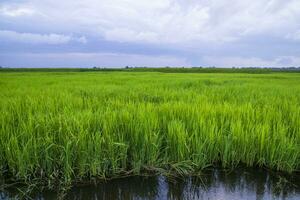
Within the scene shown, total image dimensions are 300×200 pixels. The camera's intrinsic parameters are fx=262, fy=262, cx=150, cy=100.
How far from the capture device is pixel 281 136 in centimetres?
303

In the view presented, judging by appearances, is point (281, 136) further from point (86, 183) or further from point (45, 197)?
point (45, 197)

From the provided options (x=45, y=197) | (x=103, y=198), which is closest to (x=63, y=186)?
(x=45, y=197)

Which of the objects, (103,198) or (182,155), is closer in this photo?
(103,198)

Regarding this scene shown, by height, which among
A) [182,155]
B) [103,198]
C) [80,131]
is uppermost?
[80,131]

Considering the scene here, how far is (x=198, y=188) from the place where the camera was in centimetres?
256

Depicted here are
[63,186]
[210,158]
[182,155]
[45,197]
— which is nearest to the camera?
[45,197]

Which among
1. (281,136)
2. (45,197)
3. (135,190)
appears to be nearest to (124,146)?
(135,190)

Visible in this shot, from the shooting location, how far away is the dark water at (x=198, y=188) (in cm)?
242

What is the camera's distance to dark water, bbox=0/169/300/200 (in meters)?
2.42

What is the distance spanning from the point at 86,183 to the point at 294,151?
2.26 m

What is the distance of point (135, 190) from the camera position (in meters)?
2.54

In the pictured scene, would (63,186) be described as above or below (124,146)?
below

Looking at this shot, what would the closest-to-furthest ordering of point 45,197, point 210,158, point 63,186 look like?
1. point 45,197
2. point 63,186
3. point 210,158

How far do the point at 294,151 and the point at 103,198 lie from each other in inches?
82.8
